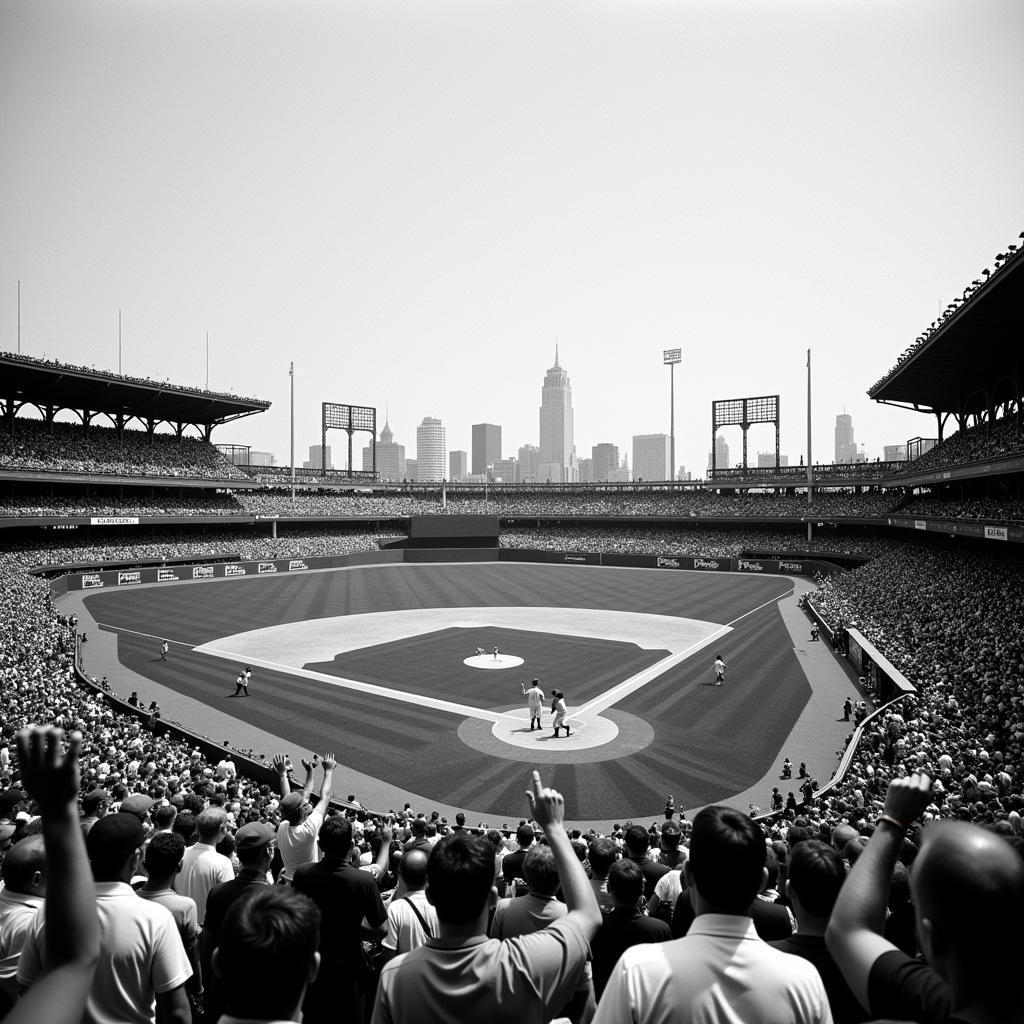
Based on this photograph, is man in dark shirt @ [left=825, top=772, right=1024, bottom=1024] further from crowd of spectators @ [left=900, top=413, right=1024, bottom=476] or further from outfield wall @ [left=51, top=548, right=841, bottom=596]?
outfield wall @ [left=51, top=548, right=841, bottom=596]

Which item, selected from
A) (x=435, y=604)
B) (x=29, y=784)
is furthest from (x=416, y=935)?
(x=435, y=604)

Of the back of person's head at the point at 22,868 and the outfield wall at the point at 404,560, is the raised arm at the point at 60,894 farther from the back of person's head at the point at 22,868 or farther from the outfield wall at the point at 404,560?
the outfield wall at the point at 404,560

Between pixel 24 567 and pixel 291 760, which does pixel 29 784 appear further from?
pixel 24 567

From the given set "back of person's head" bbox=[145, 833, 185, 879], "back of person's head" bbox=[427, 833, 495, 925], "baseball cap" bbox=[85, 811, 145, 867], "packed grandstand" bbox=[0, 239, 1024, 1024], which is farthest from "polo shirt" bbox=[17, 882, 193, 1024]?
"back of person's head" bbox=[427, 833, 495, 925]

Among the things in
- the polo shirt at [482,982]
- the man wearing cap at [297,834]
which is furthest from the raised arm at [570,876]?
the man wearing cap at [297,834]

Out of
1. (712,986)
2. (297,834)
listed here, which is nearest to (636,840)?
(297,834)
